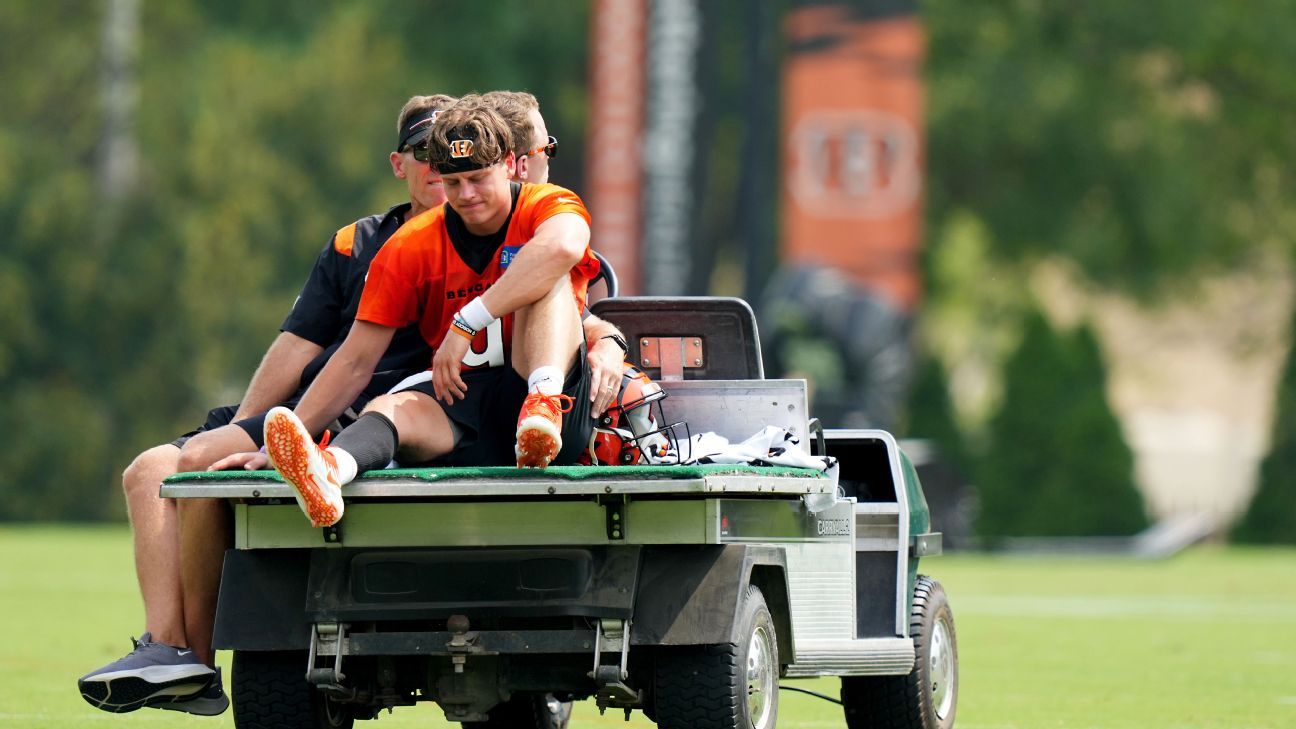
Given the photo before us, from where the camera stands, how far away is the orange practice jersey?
316 inches

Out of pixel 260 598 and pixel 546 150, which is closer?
pixel 260 598

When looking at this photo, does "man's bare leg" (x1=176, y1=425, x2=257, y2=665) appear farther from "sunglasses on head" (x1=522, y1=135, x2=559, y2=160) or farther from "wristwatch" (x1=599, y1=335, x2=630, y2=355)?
"sunglasses on head" (x1=522, y1=135, x2=559, y2=160)

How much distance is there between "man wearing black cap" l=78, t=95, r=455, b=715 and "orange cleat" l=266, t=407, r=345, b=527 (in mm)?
905

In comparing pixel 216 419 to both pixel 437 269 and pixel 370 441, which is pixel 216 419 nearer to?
pixel 437 269

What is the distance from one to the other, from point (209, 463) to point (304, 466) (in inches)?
50.1

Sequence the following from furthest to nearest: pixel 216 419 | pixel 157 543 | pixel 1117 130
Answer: pixel 1117 130 < pixel 216 419 < pixel 157 543

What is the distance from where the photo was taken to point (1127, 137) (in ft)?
143

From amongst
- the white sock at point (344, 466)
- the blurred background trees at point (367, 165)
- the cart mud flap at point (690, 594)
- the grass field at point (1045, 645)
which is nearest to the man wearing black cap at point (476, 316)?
the white sock at point (344, 466)

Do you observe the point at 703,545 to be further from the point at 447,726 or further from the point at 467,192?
the point at 447,726

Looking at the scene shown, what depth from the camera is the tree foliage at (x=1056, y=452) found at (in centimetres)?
3369

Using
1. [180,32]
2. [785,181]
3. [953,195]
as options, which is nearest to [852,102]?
[785,181]

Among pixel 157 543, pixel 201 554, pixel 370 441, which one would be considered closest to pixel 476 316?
pixel 370 441

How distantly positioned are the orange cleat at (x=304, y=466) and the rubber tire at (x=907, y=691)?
2.65m

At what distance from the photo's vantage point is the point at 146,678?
7586 millimetres
